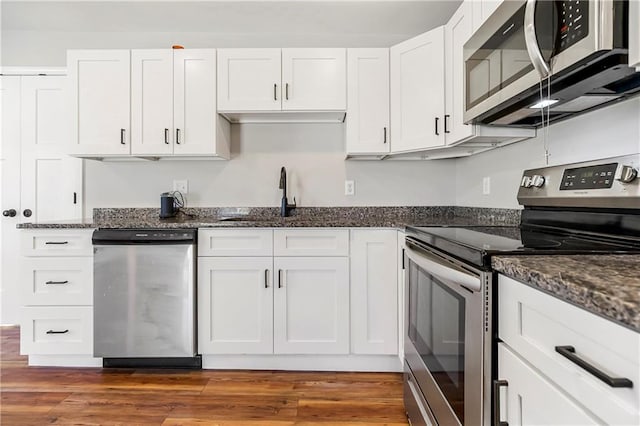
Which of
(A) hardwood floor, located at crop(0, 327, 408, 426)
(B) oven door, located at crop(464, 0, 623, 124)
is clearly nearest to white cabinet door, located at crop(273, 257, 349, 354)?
(A) hardwood floor, located at crop(0, 327, 408, 426)

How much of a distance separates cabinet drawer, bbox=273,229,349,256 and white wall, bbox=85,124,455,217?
645mm

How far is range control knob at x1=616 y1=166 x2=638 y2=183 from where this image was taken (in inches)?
42.5

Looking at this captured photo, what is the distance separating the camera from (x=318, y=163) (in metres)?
2.82

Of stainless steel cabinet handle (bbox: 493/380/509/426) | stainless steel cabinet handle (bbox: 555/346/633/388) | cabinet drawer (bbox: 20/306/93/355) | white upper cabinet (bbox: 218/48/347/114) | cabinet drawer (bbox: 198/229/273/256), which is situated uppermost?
white upper cabinet (bbox: 218/48/347/114)

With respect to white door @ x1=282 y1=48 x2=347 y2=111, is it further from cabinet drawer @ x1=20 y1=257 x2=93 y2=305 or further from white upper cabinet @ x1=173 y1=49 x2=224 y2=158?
cabinet drawer @ x1=20 y1=257 x2=93 y2=305

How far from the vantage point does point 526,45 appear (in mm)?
1167

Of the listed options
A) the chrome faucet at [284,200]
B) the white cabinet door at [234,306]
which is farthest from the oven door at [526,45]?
the white cabinet door at [234,306]

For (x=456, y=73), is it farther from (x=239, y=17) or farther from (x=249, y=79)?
(x=239, y=17)

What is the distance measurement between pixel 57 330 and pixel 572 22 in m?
2.93

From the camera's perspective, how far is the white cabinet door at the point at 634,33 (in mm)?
850

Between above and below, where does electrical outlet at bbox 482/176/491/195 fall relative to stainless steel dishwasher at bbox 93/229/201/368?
above

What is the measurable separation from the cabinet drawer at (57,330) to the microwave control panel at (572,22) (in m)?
2.68

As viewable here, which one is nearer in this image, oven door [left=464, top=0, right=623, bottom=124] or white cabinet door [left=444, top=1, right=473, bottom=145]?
oven door [left=464, top=0, right=623, bottom=124]

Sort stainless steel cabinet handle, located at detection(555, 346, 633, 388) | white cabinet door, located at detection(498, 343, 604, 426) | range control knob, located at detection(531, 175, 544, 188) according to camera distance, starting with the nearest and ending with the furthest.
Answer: stainless steel cabinet handle, located at detection(555, 346, 633, 388)
white cabinet door, located at detection(498, 343, 604, 426)
range control knob, located at detection(531, 175, 544, 188)
